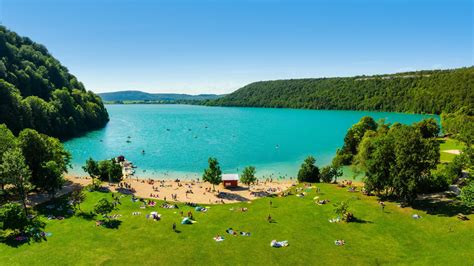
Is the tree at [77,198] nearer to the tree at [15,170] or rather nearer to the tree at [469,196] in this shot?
the tree at [15,170]

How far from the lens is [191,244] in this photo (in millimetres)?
38000

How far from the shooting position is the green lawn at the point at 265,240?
3394cm

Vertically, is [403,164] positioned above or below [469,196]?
above

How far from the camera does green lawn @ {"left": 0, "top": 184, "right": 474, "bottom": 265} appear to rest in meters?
33.9

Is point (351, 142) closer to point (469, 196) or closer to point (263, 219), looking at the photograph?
point (469, 196)

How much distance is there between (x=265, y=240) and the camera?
3956 cm

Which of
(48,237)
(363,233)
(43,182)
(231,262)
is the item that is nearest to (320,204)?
(363,233)

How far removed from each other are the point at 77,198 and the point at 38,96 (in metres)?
111

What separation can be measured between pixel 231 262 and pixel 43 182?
3745cm

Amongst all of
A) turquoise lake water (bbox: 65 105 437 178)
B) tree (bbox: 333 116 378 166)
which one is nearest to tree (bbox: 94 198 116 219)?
turquoise lake water (bbox: 65 105 437 178)

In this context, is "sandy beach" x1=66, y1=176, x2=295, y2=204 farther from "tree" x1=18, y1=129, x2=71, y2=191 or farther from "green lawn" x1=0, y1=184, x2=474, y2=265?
"green lawn" x1=0, y1=184, x2=474, y2=265

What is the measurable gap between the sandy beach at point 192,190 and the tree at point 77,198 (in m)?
6.82

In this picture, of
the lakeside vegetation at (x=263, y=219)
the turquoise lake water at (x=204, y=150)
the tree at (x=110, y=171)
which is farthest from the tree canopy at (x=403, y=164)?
the tree at (x=110, y=171)

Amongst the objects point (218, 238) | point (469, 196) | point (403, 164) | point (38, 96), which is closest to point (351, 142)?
point (403, 164)
